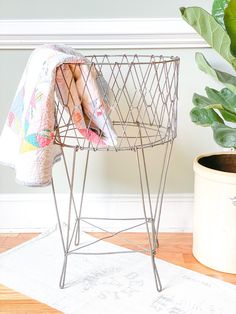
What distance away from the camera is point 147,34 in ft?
4.11

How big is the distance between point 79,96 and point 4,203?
60 centimetres

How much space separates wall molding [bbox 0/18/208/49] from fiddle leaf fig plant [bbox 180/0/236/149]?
0.21 meters

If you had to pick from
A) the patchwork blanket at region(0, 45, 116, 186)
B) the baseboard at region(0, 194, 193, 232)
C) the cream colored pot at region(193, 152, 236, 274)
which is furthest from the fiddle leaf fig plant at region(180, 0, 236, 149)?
the baseboard at region(0, 194, 193, 232)

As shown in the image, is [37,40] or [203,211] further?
[37,40]

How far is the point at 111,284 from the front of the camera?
1.08 m

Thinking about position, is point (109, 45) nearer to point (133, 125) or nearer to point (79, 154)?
point (133, 125)

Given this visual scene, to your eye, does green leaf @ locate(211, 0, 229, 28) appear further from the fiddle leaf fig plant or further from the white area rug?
the white area rug

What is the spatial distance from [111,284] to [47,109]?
0.51 m

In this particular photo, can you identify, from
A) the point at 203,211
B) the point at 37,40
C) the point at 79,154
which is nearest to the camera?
the point at 203,211

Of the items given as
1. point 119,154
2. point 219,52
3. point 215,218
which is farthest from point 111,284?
point 219,52

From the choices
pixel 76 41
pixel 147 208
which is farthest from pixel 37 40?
pixel 147 208

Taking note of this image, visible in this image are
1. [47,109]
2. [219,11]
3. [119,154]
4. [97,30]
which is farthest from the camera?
[119,154]

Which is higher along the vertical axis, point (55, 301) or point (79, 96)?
point (79, 96)

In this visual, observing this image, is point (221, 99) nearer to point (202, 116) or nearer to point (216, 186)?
point (202, 116)
